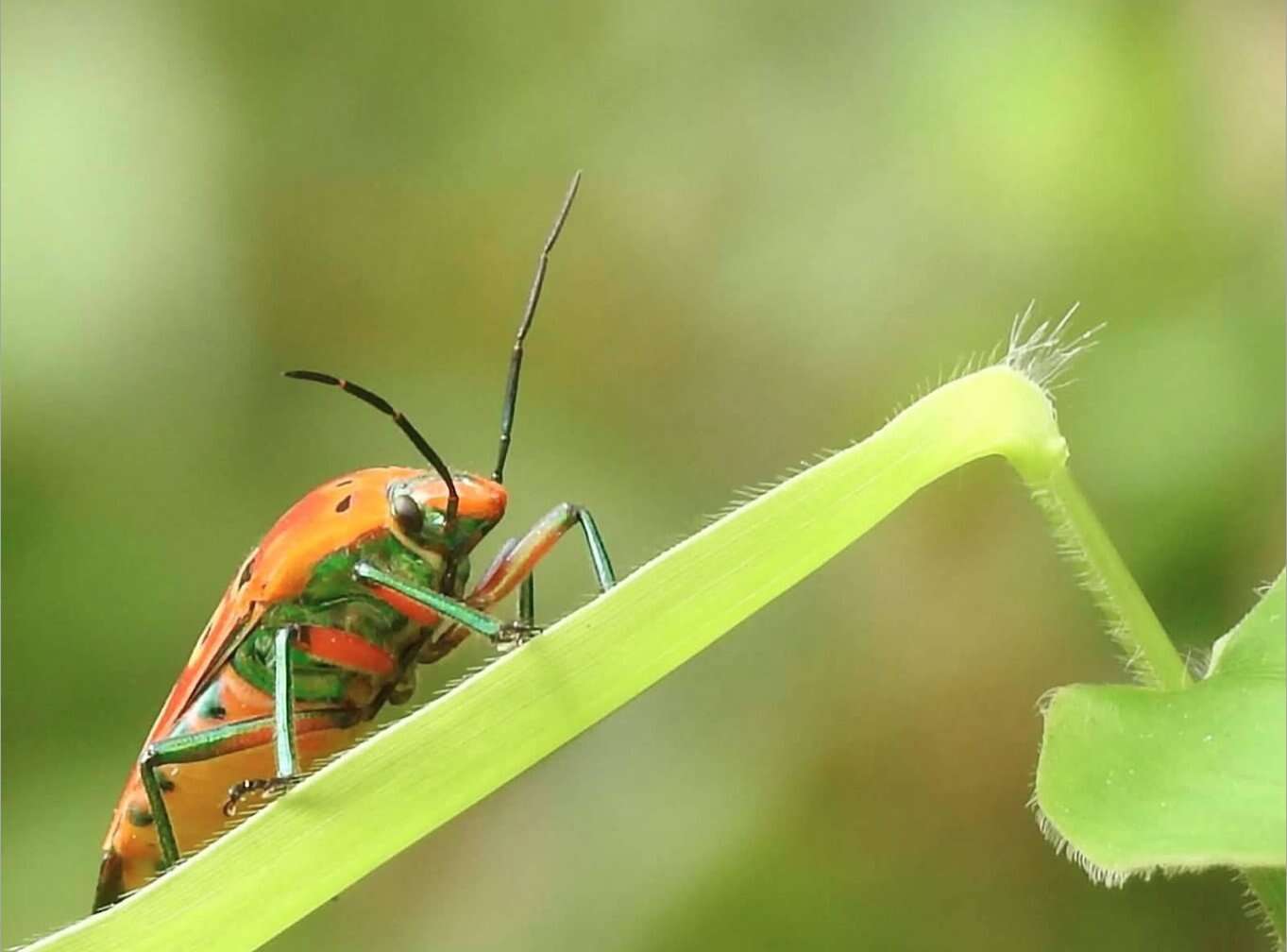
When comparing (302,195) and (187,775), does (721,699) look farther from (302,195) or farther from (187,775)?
(302,195)

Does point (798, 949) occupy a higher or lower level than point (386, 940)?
lower

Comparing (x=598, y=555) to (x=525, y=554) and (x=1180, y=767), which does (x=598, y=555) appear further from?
(x=1180, y=767)

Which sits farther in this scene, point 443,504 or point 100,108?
point 100,108

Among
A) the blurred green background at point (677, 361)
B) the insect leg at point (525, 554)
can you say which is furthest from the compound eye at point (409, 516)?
the blurred green background at point (677, 361)

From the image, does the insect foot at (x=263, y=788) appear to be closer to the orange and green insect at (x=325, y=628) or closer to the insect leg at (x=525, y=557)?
the orange and green insect at (x=325, y=628)

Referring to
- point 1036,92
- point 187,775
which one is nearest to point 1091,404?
point 1036,92

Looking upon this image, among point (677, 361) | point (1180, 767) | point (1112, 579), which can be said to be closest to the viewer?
point (1180, 767)

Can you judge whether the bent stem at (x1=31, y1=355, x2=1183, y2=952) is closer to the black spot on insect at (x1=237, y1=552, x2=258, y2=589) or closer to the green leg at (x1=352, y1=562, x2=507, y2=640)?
the green leg at (x1=352, y1=562, x2=507, y2=640)

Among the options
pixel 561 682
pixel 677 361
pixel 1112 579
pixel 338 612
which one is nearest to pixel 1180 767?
pixel 1112 579
